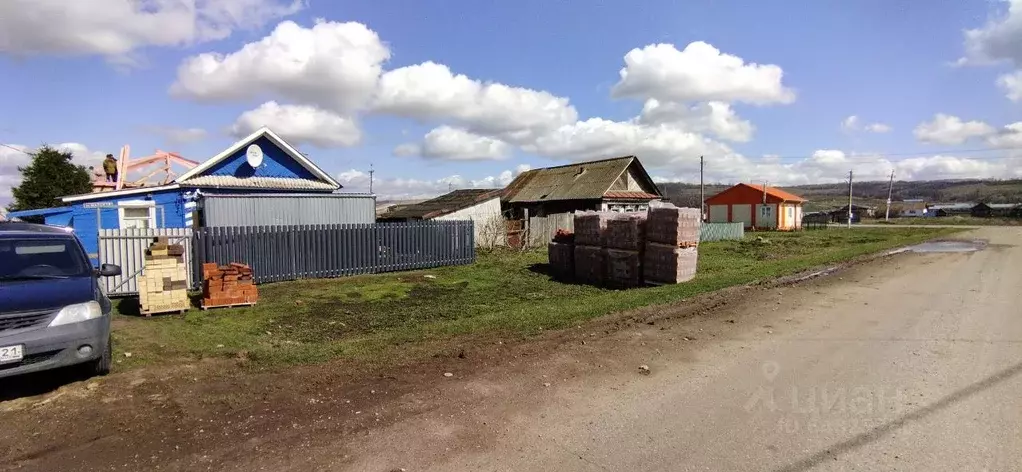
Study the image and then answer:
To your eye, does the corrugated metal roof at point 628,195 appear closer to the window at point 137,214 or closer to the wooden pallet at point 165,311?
the window at point 137,214

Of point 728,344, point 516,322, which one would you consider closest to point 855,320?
point 728,344

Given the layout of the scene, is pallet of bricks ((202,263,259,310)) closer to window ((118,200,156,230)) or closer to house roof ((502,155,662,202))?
window ((118,200,156,230))

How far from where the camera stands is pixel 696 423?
4438mm

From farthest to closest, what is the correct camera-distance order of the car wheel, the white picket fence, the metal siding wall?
the metal siding wall → the white picket fence → the car wheel

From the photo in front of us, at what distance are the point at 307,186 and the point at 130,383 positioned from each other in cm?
1735

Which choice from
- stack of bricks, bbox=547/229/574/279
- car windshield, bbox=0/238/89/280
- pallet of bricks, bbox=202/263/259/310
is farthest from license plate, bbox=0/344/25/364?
stack of bricks, bbox=547/229/574/279

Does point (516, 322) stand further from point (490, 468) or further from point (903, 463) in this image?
point (903, 463)

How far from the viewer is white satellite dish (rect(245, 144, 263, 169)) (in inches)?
821

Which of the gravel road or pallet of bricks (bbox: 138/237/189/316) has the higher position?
pallet of bricks (bbox: 138/237/189/316)

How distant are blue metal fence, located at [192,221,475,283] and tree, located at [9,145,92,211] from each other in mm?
25635

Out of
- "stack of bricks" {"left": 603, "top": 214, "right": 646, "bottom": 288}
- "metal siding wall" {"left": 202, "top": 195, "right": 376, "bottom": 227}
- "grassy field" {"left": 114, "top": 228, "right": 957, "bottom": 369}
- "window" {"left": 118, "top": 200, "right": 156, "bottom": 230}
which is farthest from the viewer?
"window" {"left": 118, "top": 200, "right": 156, "bottom": 230}

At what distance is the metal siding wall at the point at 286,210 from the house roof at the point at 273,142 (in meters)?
3.61

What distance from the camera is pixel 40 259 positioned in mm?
6348

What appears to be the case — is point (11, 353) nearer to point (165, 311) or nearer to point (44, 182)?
point (165, 311)
